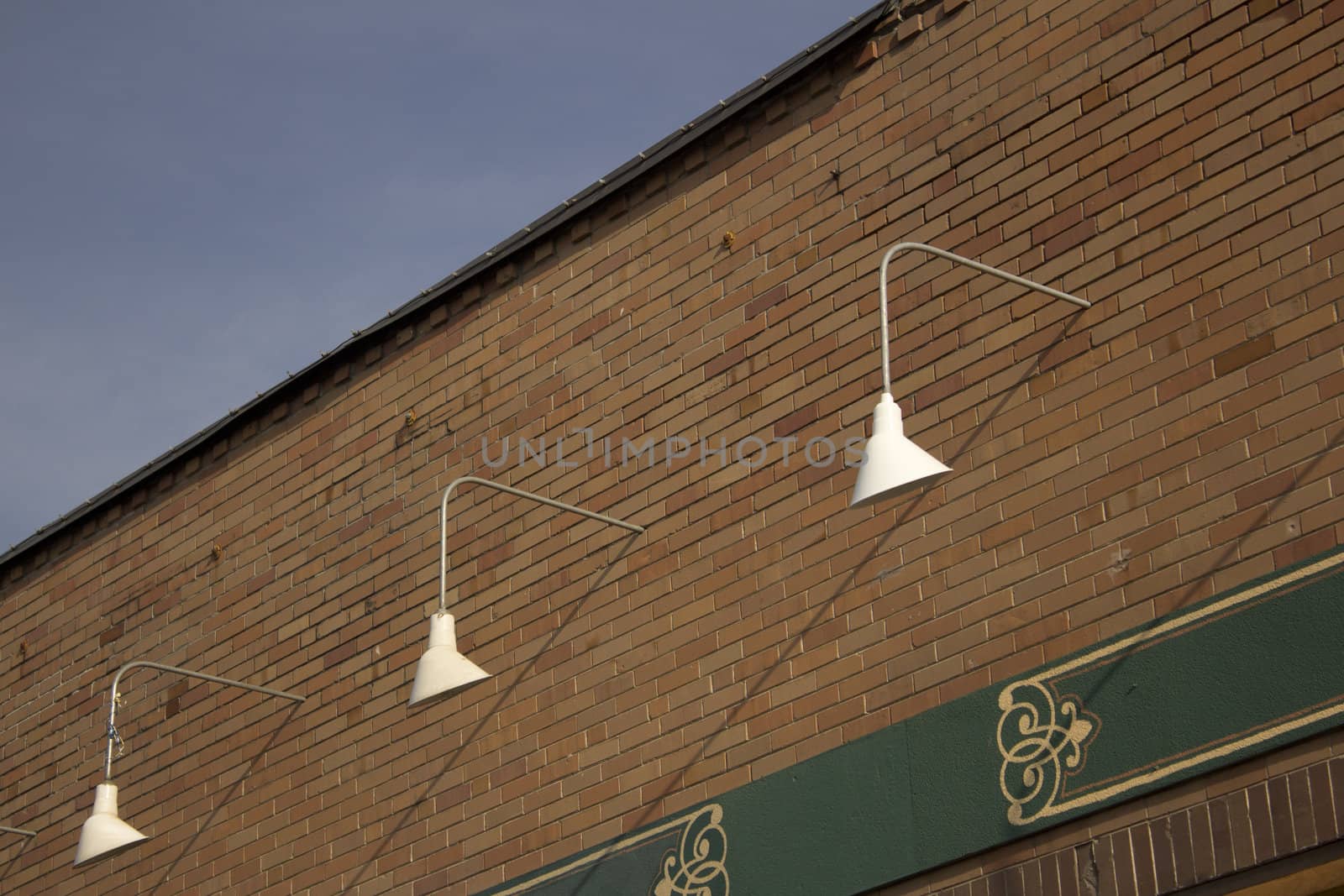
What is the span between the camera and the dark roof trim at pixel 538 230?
964 centimetres

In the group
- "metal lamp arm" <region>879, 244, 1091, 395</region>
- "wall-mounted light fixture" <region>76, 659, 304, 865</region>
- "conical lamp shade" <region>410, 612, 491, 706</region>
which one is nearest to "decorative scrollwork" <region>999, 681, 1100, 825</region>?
"metal lamp arm" <region>879, 244, 1091, 395</region>

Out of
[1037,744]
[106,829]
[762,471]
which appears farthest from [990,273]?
[106,829]

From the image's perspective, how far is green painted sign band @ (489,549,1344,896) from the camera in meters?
6.96

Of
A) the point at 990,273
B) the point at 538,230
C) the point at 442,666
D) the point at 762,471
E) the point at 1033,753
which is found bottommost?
the point at 1033,753

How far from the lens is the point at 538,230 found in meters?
10.8

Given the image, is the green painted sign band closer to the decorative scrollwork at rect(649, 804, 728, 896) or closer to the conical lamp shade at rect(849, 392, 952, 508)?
the decorative scrollwork at rect(649, 804, 728, 896)

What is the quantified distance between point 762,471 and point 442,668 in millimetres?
1704

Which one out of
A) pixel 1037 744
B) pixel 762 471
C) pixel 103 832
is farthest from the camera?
pixel 103 832

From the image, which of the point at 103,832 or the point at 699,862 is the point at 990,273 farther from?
the point at 103,832

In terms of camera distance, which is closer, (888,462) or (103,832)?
(888,462)

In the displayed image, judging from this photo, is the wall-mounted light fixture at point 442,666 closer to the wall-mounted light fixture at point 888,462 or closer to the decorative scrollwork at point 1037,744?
the wall-mounted light fixture at point 888,462

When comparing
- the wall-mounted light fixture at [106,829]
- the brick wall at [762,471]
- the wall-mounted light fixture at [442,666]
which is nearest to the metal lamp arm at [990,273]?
the brick wall at [762,471]

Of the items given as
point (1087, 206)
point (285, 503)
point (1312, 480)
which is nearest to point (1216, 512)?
point (1312, 480)

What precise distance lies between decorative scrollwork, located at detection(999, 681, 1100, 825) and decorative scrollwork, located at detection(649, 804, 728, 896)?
1.52 meters
